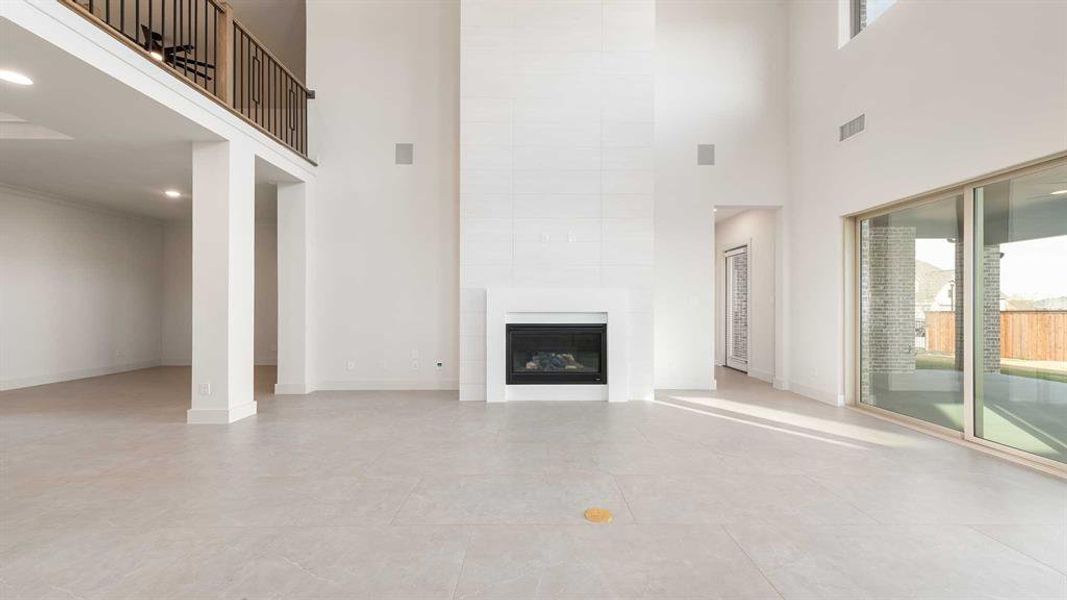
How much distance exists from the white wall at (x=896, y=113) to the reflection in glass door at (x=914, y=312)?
0.26 metres

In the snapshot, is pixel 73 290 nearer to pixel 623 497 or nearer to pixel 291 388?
pixel 291 388

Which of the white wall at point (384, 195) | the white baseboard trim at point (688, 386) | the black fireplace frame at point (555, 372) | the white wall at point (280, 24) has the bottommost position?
the white baseboard trim at point (688, 386)

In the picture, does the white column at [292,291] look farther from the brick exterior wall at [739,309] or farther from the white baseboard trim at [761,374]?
the brick exterior wall at [739,309]

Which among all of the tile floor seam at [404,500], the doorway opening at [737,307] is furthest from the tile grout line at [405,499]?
the doorway opening at [737,307]

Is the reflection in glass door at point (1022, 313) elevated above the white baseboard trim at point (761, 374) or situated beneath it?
elevated above

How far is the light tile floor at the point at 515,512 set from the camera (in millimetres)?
1922

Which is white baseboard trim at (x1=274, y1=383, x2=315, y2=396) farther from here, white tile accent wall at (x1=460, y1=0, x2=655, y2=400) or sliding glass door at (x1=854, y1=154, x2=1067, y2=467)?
sliding glass door at (x1=854, y1=154, x2=1067, y2=467)

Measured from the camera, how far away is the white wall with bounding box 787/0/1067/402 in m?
3.32

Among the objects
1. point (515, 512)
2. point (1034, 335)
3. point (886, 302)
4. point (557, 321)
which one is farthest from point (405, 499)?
point (886, 302)

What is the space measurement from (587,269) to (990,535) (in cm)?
408

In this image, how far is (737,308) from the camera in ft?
27.3

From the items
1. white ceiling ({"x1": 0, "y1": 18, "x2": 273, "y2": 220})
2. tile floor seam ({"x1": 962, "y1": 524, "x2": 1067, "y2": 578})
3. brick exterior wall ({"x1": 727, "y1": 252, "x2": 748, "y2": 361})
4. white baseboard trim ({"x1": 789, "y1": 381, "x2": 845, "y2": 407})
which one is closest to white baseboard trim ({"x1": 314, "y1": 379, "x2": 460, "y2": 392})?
white ceiling ({"x1": 0, "y1": 18, "x2": 273, "y2": 220})

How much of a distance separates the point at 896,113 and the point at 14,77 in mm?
7015

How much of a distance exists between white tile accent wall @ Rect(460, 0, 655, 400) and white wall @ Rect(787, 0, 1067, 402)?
2025 millimetres
